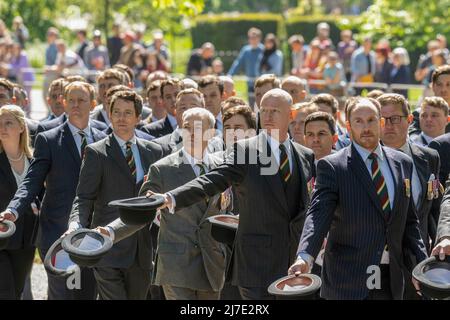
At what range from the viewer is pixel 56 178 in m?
10.3

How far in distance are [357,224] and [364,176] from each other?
1.08ft

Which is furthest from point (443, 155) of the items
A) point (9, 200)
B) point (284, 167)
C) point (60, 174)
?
point (9, 200)

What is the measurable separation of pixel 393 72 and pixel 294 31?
15.5 metres

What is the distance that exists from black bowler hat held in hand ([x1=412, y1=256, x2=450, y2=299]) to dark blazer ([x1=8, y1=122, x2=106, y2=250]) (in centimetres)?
416

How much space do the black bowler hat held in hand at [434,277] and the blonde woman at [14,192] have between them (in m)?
4.36

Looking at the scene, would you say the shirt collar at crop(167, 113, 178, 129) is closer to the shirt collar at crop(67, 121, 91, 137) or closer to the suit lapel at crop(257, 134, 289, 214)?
the shirt collar at crop(67, 121, 91, 137)

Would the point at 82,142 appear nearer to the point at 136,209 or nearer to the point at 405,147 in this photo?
the point at 405,147

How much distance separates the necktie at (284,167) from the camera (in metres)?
8.59

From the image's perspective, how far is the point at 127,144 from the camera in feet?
32.9

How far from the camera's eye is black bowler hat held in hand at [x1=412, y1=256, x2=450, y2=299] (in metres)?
6.86

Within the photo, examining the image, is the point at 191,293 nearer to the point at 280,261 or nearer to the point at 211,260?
the point at 211,260

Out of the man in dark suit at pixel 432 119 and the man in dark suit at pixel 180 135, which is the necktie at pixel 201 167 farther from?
the man in dark suit at pixel 432 119

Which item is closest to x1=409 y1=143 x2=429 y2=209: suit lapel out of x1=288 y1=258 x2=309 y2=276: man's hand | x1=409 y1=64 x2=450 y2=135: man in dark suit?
x1=288 y1=258 x2=309 y2=276: man's hand

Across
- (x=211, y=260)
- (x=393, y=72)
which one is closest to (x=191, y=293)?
(x=211, y=260)
